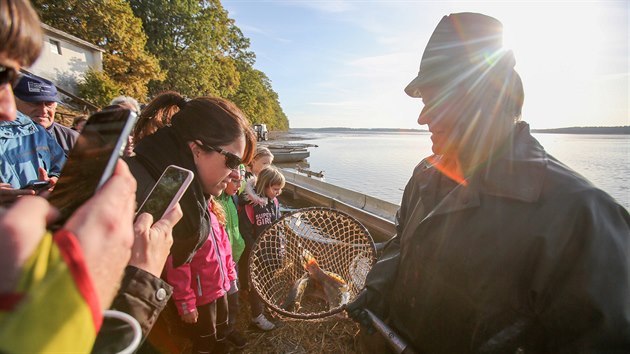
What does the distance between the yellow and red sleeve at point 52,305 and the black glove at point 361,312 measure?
5.10 feet

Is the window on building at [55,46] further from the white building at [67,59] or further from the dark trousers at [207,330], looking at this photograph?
the dark trousers at [207,330]

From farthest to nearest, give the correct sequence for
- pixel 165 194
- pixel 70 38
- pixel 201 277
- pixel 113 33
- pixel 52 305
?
1. pixel 113 33
2. pixel 70 38
3. pixel 201 277
4. pixel 165 194
5. pixel 52 305

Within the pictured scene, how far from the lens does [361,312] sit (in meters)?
1.82

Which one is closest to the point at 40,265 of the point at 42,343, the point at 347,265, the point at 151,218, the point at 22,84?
the point at 42,343

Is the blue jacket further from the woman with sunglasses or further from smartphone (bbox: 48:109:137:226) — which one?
smartphone (bbox: 48:109:137:226)

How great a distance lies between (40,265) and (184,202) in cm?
118

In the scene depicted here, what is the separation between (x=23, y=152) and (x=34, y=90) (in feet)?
2.98

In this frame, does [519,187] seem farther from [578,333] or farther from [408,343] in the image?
[408,343]

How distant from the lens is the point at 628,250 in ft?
3.65

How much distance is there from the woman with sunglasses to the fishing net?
1.77 feet

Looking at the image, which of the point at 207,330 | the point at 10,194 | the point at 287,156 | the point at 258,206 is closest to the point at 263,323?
the point at 207,330

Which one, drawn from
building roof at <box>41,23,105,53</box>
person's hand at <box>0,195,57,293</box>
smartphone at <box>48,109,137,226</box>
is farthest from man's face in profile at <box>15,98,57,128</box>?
building roof at <box>41,23,105,53</box>

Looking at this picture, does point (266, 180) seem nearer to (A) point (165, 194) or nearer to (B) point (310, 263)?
(B) point (310, 263)

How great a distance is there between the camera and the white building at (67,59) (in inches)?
773
